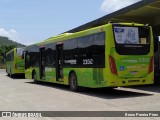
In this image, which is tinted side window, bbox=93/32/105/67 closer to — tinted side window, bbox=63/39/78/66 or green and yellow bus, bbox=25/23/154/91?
green and yellow bus, bbox=25/23/154/91

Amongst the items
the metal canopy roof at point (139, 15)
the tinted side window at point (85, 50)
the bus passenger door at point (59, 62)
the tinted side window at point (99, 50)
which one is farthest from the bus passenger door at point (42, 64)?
the tinted side window at point (99, 50)

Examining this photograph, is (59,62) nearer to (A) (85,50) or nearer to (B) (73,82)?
(B) (73,82)

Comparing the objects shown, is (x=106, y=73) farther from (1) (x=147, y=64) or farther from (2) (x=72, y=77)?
(2) (x=72, y=77)

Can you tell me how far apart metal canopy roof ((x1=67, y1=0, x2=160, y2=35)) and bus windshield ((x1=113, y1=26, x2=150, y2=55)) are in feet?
11.7

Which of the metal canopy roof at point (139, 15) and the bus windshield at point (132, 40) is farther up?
the metal canopy roof at point (139, 15)

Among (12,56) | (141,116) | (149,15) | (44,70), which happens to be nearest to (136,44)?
(141,116)

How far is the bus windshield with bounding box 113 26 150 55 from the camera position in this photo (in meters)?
14.1

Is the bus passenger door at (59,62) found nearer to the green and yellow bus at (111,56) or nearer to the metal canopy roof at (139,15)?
the green and yellow bus at (111,56)

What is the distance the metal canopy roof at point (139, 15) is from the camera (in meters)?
19.1

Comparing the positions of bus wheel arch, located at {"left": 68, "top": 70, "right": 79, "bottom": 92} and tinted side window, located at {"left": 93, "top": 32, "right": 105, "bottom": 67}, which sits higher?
tinted side window, located at {"left": 93, "top": 32, "right": 105, "bottom": 67}

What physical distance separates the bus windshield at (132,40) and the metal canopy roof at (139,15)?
3.56 metres

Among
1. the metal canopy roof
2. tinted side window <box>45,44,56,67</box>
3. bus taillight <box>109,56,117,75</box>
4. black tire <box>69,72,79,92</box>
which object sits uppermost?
the metal canopy roof

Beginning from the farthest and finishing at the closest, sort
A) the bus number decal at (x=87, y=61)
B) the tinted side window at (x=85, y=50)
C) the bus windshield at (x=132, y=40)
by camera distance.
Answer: the tinted side window at (x=85, y=50), the bus number decal at (x=87, y=61), the bus windshield at (x=132, y=40)

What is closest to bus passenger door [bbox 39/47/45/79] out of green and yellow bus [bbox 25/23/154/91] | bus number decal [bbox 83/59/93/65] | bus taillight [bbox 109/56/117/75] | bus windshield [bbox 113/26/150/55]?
green and yellow bus [bbox 25/23/154/91]
